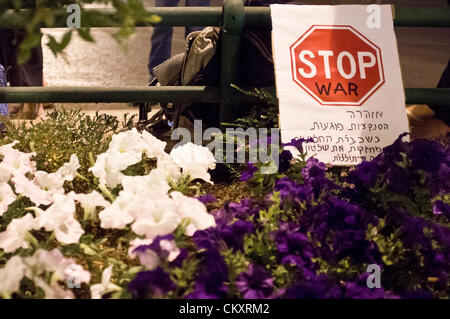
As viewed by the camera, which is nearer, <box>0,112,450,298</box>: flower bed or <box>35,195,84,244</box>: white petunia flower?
<box>0,112,450,298</box>: flower bed

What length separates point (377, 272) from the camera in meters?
1.64

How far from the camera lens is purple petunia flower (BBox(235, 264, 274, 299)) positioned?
1.49 meters

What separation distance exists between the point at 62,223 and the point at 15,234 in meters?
0.15

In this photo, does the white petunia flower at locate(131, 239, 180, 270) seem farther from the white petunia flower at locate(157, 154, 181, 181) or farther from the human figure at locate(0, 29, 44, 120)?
the human figure at locate(0, 29, 44, 120)

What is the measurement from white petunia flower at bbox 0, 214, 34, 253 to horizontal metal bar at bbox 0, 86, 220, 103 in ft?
3.82

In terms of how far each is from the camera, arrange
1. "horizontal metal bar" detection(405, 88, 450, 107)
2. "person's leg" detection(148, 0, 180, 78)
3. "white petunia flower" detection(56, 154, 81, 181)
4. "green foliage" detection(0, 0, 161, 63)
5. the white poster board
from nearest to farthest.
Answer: "green foliage" detection(0, 0, 161, 63) → "white petunia flower" detection(56, 154, 81, 181) → the white poster board → "horizontal metal bar" detection(405, 88, 450, 107) → "person's leg" detection(148, 0, 180, 78)

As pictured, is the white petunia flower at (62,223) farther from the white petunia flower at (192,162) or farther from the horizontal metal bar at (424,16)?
the horizontal metal bar at (424,16)

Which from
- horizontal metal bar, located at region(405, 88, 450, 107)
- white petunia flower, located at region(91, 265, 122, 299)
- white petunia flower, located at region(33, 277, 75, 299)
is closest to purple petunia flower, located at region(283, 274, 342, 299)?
white petunia flower, located at region(91, 265, 122, 299)

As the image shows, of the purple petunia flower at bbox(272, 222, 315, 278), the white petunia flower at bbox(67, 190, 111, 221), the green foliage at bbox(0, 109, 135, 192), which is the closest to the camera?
the purple petunia flower at bbox(272, 222, 315, 278)

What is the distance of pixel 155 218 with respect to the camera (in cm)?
158

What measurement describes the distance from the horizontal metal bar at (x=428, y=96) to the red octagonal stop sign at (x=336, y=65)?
1.05 ft

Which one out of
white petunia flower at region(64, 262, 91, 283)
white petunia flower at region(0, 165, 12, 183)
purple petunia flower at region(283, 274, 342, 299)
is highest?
A: white petunia flower at region(0, 165, 12, 183)
